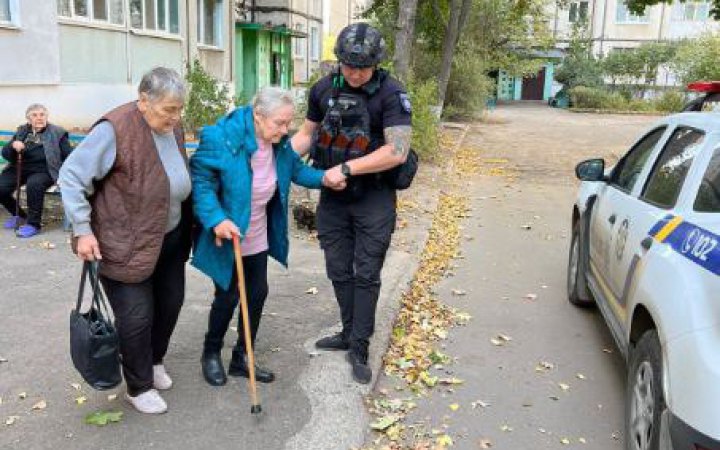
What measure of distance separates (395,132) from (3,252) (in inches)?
169

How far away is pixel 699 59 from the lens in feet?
110

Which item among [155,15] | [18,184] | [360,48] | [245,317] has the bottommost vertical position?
[245,317]

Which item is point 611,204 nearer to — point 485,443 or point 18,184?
point 485,443

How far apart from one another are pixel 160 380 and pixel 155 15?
14290mm

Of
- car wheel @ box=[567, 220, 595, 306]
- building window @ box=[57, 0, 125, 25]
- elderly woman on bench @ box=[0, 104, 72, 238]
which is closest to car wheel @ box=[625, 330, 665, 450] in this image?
car wheel @ box=[567, 220, 595, 306]

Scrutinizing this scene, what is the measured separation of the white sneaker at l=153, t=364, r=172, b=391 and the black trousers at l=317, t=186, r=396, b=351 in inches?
41.8

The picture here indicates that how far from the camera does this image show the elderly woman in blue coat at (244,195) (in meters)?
3.44

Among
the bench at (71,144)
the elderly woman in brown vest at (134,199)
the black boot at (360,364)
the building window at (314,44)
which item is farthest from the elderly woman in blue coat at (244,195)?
the building window at (314,44)

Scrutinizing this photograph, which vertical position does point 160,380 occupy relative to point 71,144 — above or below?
below

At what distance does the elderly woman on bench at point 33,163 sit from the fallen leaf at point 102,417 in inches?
157

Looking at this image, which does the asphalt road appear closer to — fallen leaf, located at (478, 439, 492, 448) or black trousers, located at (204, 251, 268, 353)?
fallen leaf, located at (478, 439, 492, 448)

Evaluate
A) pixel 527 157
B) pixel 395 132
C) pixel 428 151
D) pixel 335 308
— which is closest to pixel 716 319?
pixel 395 132


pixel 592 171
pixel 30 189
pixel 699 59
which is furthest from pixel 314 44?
pixel 592 171

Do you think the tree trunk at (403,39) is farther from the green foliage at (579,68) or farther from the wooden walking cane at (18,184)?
the green foliage at (579,68)
